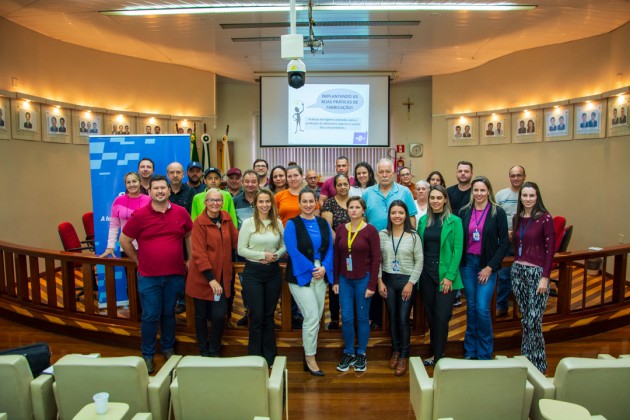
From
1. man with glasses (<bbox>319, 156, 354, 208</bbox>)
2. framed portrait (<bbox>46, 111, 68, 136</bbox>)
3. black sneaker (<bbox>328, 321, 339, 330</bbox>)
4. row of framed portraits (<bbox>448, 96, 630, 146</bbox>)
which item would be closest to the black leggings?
black sneaker (<bbox>328, 321, 339, 330</bbox>)

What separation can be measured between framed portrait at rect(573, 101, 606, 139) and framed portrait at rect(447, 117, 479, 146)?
2.35 m

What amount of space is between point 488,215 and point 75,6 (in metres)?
5.71

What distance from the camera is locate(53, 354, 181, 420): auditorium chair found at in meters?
2.13

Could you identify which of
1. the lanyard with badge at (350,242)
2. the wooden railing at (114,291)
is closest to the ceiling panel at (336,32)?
the wooden railing at (114,291)

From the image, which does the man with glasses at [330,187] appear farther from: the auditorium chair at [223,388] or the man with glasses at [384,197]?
the auditorium chair at [223,388]

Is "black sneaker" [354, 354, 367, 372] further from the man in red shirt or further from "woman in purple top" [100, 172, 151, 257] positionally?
"woman in purple top" [100, 172, 151, 257]

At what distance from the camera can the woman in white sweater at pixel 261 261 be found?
347 centimetres

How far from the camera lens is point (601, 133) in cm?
677

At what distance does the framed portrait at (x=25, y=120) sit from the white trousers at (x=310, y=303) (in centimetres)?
527

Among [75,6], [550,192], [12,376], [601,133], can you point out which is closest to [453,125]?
[550,192]

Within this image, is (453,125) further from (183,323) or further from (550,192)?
(183,323)

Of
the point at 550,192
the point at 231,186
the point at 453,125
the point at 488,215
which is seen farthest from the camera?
the point at 453,125

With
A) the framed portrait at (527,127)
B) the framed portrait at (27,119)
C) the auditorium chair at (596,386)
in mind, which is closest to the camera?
the auditorium chair at (596,386)

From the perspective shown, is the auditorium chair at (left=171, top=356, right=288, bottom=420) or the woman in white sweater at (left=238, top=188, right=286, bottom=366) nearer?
the auditorium chair at (left=171, top=356, right=288, bottom=420)
